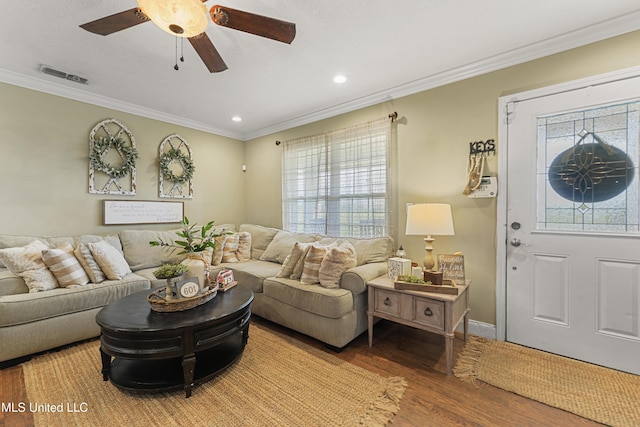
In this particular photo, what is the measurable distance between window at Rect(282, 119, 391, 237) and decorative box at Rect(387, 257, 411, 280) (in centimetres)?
69

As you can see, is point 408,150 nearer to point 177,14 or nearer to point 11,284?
point 177,14

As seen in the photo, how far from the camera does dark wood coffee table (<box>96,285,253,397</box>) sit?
5.69 ft

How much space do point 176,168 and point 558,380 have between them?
479 cm

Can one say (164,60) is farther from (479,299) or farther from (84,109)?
(479,299)

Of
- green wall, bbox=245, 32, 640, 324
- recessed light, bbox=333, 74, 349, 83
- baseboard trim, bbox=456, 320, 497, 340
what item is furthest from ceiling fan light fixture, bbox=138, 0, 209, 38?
baseboard trim, bbox=456, 320, 497, 340

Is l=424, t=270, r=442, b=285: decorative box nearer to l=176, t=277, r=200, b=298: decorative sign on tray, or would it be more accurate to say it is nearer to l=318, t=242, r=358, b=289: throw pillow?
l=318, t=242, r=358, b=289: throw pillow

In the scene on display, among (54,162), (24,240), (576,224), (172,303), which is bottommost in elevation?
(172,303)

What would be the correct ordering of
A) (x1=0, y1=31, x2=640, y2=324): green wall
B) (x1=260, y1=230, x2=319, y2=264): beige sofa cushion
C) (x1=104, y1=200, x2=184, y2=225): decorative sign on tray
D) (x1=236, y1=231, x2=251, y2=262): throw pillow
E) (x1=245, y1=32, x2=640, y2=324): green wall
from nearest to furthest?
(x1=245, y1=32, x2=640, y2=324): green wall → (x1=0, y1=31, x2=640, y2=324): green wall → (x1=104, y1=200, x2=184, y2=225): decorative sign on tray → (x1=260, y1=230, x2=319, y2=264): beige sofa cushion → (x1=236, y1=231, x2=251, y2=262): throw pillow

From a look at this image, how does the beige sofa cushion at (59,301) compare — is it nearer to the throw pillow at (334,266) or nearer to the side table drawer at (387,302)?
the throw pillow at (334,266)

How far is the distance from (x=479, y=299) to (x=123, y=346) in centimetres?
294

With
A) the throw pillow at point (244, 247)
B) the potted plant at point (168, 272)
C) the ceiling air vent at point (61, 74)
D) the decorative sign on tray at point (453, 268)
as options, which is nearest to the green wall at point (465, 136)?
the decorative sign on tray at point (453, 268)

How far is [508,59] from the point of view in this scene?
97.5 inches

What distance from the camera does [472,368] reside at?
2.13 metres

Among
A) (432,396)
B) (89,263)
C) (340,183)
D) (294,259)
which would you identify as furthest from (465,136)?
(89,263)
